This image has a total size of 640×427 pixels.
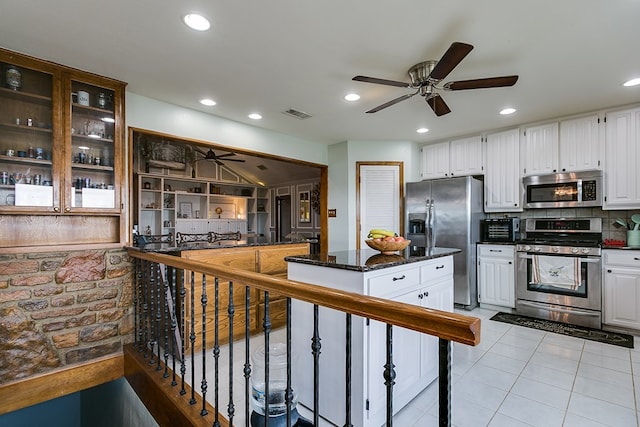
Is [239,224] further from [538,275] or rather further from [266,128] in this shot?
[538,275]

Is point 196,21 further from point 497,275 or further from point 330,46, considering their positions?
point 497,275

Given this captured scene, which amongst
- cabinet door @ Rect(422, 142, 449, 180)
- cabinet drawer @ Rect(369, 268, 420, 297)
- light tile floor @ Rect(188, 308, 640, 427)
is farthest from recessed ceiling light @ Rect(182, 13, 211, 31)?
cabinet door @ Rect(422, 142, 449, 180)

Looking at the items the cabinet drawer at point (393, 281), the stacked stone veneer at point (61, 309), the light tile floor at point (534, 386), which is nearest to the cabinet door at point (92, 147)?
the stacked stone veneer at point (61, 309)

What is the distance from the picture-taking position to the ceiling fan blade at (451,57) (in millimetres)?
1852

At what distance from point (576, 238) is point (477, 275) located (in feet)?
4.03

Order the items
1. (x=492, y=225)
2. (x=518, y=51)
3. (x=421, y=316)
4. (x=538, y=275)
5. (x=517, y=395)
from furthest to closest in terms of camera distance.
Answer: (x=492, y=225)
(x=538, y=275)
(x=518, y=51)
(x=517, y=395)
(x=421, y=316)

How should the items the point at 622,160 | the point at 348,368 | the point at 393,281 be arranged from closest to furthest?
the point at 348,368 → the point at 393,281 → the point at 622,160

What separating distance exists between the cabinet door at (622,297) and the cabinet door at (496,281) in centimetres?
89

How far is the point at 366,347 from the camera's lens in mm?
1774

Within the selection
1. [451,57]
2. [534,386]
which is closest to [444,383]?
[451,57]

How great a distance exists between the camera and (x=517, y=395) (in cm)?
218

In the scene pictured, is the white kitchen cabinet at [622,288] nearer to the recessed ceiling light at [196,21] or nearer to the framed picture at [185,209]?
the recessed ceiling light at [196,21]

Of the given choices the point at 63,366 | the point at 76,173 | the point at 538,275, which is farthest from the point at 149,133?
the point at 538,275

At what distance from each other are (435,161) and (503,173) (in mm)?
998
